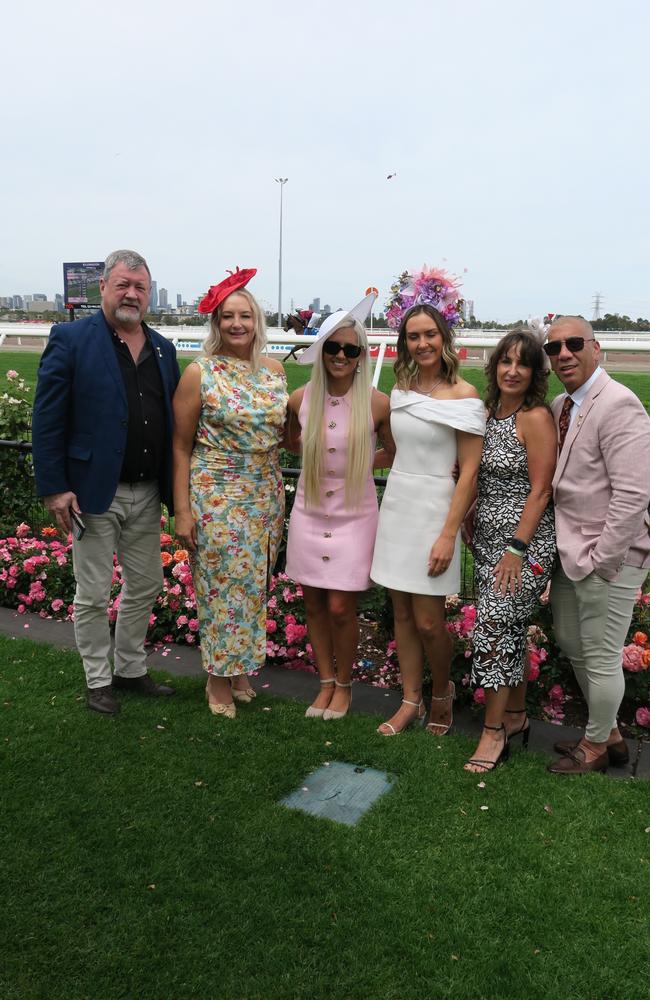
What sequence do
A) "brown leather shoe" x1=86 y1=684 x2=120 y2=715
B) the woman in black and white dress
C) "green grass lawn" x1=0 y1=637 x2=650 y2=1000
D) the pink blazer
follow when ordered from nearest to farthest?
"green grass lawn" x1=0 y1=637 x2=650 y2=1000 → the pink blazer → the woman in black and white dress → "brown leather shoe" x1=86 y1=684 x2=120 y2=715

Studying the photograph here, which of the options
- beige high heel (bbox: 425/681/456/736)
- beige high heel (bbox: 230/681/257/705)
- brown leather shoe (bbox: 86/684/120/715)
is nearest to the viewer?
beige high heel (bbox: 425/681/456/736)

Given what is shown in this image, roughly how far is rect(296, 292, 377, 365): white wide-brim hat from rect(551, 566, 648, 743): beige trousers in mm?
1401

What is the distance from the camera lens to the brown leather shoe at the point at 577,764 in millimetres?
3252

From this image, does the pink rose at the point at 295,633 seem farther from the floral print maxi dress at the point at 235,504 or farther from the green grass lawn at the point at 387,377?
the green grass lawn at the point at 387,377

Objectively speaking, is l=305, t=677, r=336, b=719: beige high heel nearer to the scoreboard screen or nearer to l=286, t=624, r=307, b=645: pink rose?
l=286, t=624, r=307, b=645: pink rose

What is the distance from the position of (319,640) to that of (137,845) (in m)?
1.34

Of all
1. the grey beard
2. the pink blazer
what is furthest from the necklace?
the grey beard

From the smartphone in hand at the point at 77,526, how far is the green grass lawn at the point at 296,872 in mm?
881

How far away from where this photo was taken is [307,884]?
8.51 ft

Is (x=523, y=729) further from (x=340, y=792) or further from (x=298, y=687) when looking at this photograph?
(x=298, y=687)

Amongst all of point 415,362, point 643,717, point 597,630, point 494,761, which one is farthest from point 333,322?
point 643,717

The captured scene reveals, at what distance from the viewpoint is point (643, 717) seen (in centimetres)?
364

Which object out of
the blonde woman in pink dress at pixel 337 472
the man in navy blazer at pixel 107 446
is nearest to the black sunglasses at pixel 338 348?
the blonde woman in pink dress at pixel 337 472

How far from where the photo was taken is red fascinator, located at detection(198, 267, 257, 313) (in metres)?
3.48
